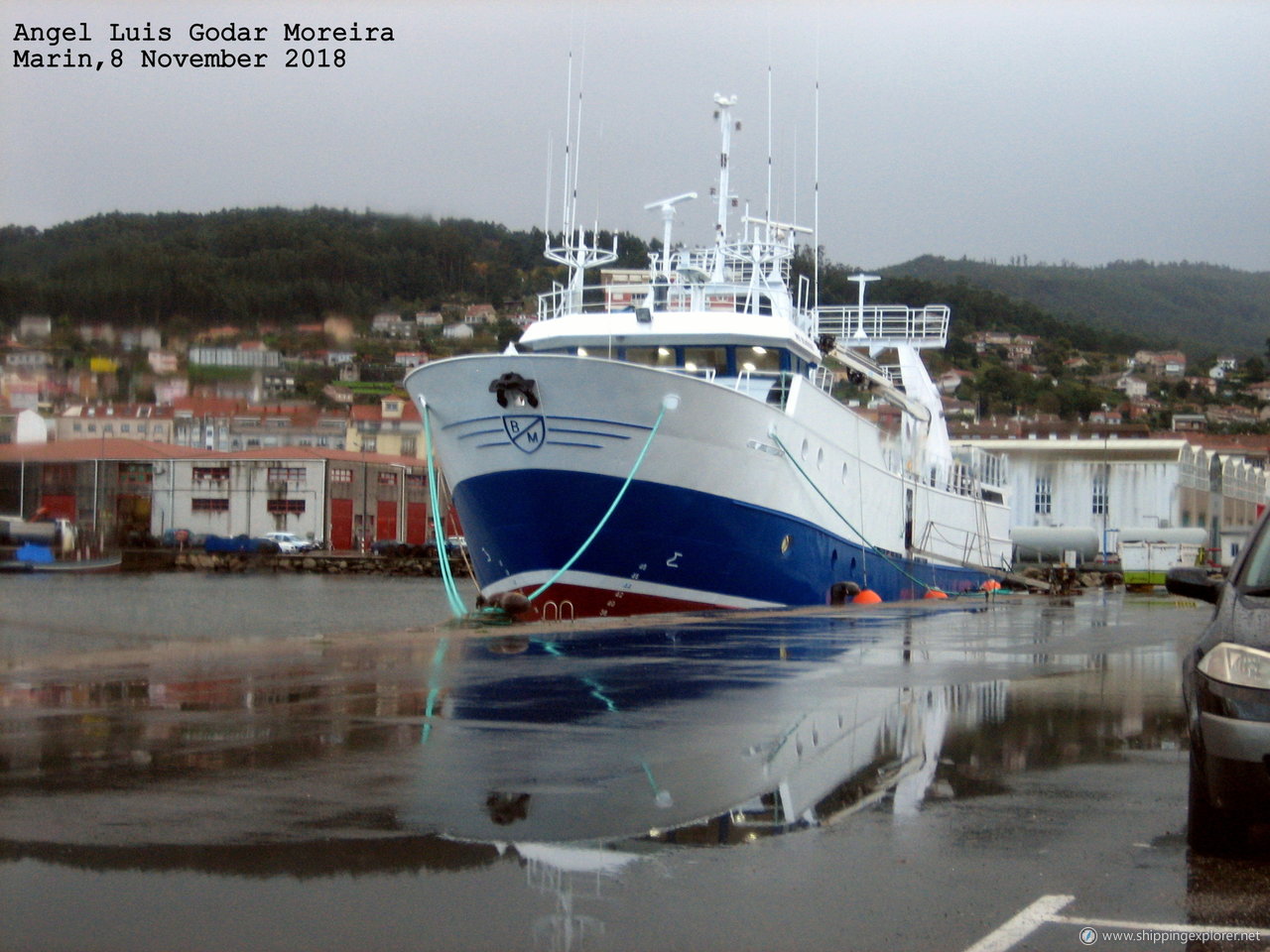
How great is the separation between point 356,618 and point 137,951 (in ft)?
119

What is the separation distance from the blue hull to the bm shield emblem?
0.41 meters

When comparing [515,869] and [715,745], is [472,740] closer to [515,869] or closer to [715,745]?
[715,745]

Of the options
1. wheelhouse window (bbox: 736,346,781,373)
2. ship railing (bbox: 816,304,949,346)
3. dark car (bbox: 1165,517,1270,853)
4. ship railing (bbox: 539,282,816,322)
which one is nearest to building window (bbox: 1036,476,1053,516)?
ship railing (bbox: 816,304,949,346)

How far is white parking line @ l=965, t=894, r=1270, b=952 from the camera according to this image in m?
3.89

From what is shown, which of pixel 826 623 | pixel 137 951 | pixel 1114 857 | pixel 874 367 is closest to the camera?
pixel 137 951

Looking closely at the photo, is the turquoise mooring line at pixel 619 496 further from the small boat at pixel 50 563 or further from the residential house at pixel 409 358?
the small boat at pixel 50 563

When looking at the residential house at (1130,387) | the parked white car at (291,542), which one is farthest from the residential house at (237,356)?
the residential house at (1130,387)

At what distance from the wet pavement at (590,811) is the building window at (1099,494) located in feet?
234

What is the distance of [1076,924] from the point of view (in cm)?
404

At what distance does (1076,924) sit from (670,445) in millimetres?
17559

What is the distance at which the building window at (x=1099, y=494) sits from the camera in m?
78.5

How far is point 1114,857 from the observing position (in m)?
4.85

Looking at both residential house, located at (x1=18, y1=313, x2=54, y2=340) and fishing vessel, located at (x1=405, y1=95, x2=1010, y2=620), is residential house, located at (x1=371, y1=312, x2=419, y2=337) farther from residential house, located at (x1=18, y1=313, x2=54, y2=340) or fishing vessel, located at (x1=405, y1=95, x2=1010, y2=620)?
residential house, located at (x1=18, y1=313, x2=54, y2=340)

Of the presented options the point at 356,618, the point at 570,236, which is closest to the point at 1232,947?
the point at 570,236
